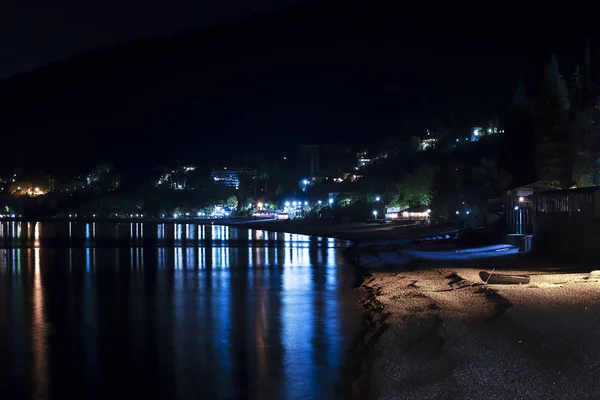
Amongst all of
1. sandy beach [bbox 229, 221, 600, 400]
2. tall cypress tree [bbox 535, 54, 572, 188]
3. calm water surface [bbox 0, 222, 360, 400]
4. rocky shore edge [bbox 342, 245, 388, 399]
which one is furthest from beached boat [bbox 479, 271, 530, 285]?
tall cypress tree [bbox 535, 54, 572, 188]

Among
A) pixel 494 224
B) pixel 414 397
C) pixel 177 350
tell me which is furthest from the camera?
pixel 494 224

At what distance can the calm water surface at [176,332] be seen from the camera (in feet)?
46.6

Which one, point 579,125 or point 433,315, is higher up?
point 579,125

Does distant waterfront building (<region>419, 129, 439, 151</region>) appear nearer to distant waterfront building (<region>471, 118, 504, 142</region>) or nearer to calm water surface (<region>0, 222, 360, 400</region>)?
distant waterfront building (<region>471, 118, 504, 142</region>)

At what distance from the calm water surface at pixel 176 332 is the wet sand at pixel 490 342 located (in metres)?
1.26

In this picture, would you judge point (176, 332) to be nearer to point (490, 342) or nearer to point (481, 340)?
point (481, 340)

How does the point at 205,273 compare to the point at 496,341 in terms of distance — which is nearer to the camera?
Result: the point at 496,341

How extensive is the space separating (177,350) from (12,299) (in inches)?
476

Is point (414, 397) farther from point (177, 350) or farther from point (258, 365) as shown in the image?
point (177, 350)

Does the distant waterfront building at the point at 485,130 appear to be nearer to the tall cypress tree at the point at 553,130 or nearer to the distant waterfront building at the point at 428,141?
the distant waterfront building at the point at 428,141

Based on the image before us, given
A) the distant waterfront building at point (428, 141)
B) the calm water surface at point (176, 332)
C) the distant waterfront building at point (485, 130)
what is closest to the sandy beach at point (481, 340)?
the calm water surface at point (176, 332)

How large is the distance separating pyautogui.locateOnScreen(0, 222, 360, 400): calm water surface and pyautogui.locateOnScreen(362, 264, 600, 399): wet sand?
1.26 m

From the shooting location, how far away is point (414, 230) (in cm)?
6425

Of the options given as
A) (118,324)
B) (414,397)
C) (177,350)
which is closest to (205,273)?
(118,324)
